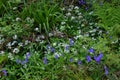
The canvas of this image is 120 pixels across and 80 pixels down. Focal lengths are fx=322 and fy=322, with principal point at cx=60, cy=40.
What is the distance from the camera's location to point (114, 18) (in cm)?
378

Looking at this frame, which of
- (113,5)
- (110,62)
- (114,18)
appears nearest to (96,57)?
(110,62)

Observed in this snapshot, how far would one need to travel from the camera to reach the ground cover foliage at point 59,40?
326 cm

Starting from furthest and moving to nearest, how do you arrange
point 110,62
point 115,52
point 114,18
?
point 114,18 → point 115,52 → point 110,62

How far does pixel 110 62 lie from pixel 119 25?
0.59 metres

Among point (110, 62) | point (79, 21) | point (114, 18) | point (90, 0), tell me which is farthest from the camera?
point (90, 0)

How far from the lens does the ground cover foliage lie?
3256 mm

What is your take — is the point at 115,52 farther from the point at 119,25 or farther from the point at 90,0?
the point at 90,0

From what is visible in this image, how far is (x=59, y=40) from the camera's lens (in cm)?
381

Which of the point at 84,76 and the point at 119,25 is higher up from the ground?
the point at 119,25

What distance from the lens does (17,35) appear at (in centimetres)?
391

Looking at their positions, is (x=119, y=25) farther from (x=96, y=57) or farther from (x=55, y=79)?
(x=55, y=79)

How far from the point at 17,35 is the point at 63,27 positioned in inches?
22.4

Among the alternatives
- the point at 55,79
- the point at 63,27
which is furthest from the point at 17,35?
the point at 55,79

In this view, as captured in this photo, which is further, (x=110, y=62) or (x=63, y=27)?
(x=63, y=27)
